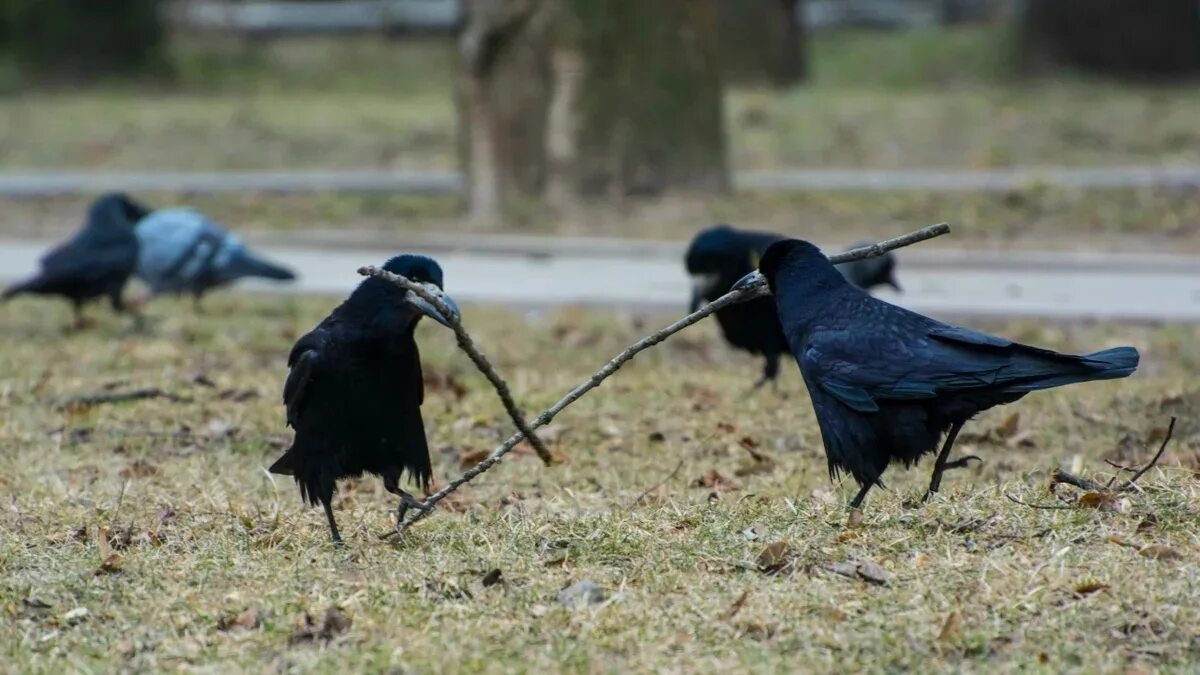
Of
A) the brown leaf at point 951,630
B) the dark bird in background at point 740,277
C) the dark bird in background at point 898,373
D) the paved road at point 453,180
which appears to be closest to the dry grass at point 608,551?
the brown leaf at point 951,630

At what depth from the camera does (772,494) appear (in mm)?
6254

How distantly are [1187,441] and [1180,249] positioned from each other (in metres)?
7.14

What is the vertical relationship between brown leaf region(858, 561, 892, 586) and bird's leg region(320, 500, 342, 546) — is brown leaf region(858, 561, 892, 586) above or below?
above

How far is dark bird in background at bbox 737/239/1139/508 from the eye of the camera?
5.34 meters

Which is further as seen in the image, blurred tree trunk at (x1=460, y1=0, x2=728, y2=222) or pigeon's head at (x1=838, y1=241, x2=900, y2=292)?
blurred tree trunk at (x1=460, y1=0, x2=728, y2=222)

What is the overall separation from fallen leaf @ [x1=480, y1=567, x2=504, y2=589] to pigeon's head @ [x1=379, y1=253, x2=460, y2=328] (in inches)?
31.2

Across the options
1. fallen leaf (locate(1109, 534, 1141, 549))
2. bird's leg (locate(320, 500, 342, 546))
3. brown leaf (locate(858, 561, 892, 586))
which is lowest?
bird's leg (locate(320, 500, 342, 546))

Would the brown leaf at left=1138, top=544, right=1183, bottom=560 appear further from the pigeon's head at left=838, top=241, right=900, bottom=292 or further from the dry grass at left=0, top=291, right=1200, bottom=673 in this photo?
the pigeon's head at left=838, top=241, right=900, bottom=292

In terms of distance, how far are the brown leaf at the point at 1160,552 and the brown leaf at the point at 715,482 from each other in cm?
189

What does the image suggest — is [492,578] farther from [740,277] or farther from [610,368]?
[740,277]

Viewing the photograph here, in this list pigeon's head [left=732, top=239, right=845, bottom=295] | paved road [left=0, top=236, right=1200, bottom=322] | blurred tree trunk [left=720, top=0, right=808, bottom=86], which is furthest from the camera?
blurred tree trunk [left=720, top=0, right=808, bottom=86]

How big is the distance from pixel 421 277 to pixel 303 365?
0.45 metres

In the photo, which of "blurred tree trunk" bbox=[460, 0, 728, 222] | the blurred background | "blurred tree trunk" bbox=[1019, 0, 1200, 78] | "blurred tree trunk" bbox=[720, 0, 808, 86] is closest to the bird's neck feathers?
the blurred background

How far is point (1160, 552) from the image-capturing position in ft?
16.1
